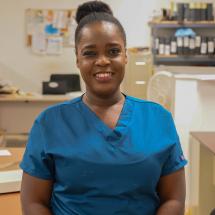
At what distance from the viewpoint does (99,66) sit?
1167mm

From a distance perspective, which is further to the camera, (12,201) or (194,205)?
(194,205)

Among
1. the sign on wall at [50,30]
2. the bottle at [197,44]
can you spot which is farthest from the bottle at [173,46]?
the sign on wall at [50,30]

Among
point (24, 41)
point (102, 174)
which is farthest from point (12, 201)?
point (24, 41)

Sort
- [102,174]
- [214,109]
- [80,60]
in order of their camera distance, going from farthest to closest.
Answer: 1. [214,109]
2. [80,60]
3. [102,174]

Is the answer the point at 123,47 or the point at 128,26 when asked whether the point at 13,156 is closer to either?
the point at 123,47

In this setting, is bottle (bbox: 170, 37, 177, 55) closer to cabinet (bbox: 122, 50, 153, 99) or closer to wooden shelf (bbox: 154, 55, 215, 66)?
wooden shelf (bbox: 154, 55, 215, 66)

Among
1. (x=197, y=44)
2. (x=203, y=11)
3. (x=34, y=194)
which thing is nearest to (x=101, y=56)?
(x=34, y=194)

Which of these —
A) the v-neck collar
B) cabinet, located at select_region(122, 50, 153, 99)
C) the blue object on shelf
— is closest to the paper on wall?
cabinet, located at select_region(122, 50, 153, 99)

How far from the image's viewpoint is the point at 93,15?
1.25 metres

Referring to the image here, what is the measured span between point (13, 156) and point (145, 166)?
105 cm

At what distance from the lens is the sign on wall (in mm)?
6359

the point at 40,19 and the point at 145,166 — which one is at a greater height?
the point at 40,19

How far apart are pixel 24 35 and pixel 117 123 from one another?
18.0 ft

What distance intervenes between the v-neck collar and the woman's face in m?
0.07
